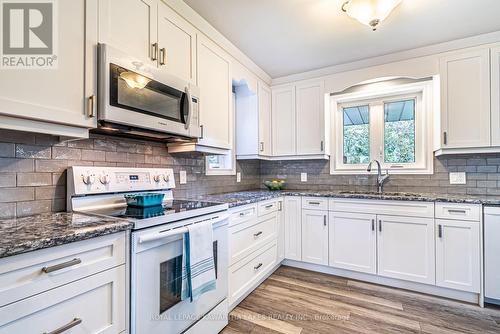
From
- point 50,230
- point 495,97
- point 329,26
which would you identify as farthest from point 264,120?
point 50,230

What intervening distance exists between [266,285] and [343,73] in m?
2.54

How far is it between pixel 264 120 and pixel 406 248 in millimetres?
2082

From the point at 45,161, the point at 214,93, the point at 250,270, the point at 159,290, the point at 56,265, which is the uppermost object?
the point at 214,93

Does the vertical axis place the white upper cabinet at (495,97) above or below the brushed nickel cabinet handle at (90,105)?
above

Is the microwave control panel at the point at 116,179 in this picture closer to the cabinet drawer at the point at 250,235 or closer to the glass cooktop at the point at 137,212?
the glass cooktop at the point at 137,212

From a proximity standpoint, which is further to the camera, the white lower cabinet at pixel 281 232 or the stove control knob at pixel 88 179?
the white lower cabinet at pixel 281 232

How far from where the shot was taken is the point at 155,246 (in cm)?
123

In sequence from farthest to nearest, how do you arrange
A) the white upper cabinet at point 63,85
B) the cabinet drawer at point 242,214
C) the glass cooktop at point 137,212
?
the cabinet drawer at point 242,214
the glass cooktop at point 137,212
the white upper cabinet at point 63,85

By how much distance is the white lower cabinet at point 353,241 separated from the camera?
247cm

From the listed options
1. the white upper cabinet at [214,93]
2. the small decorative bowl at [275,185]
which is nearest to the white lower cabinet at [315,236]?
the small decorative bowl at [275,185]

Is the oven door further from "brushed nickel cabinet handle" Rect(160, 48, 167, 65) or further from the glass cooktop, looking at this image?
"brushed nickel cabinet handle" Rect(160, 48, 167, 65)

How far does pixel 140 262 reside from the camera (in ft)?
3.81

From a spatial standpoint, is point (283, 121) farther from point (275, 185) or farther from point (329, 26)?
point (329, 26)

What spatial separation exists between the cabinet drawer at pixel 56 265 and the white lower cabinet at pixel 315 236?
210 centimetres
